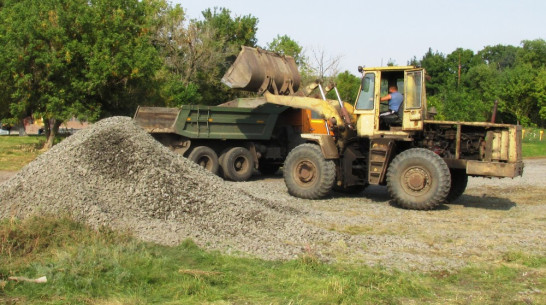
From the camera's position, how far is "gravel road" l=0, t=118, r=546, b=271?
7.54 meters

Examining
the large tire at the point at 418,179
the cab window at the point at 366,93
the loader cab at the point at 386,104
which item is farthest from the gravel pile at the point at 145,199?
the cab window at the point at 366,93

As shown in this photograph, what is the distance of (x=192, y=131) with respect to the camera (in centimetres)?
1569

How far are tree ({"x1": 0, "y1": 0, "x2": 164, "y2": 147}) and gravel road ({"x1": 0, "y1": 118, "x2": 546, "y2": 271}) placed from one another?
13.8m

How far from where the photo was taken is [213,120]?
1603 cm

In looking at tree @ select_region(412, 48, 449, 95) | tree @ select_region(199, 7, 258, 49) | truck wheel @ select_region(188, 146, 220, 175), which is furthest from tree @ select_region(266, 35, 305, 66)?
truck wheel @ select_region(188, 146, 220, 175)

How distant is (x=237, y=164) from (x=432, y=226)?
7888 millimetres

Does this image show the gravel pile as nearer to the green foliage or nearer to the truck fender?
the truck fender

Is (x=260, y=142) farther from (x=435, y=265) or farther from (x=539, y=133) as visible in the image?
(x=539, y=133)

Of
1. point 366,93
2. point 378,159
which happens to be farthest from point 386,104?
point 378,159

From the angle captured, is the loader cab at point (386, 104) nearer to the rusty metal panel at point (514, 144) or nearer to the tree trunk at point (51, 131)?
the rusty metal panel at point (514, 144)

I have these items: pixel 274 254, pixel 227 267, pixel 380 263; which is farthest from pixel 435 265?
pixel 227 267

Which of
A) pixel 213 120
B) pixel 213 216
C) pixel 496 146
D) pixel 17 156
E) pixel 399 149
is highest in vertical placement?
pixel 213 120

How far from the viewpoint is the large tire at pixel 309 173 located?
497 inches

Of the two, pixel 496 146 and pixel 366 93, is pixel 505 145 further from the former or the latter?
pixel 366 93
